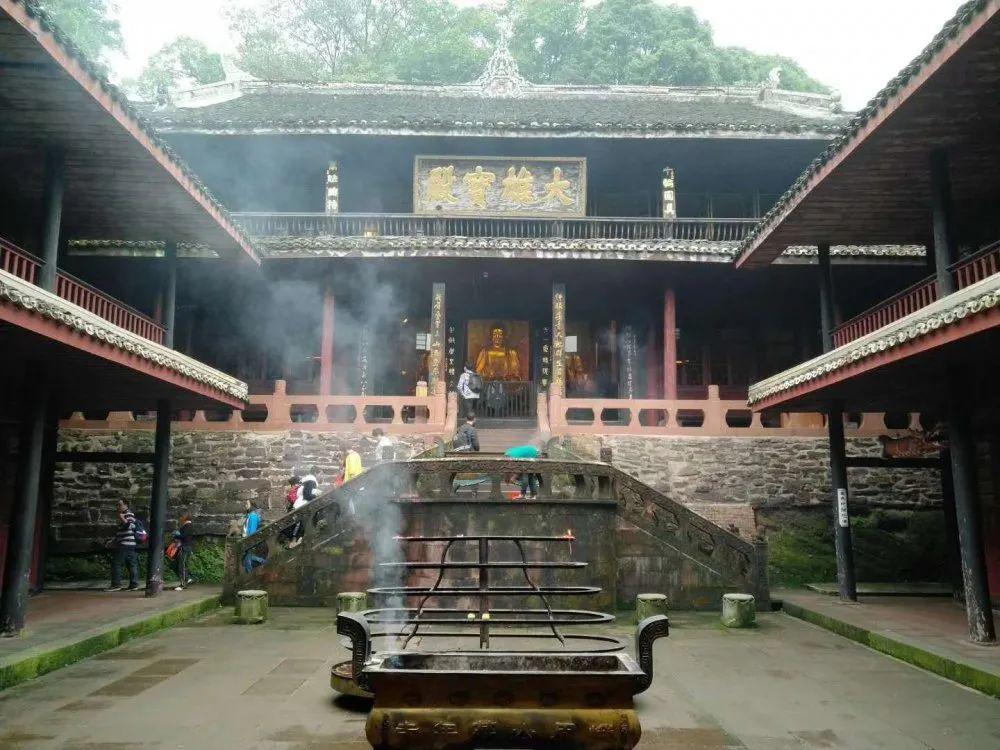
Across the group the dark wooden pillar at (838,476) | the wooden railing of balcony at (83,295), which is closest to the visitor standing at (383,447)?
the wooden railing of balcony at (83,295)

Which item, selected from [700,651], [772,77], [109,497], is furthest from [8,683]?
[772,77]

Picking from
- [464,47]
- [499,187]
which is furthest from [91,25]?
[499,187]

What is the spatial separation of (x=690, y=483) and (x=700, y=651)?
733 centimetres

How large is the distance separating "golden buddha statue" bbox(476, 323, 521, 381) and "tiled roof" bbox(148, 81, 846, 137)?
531cm

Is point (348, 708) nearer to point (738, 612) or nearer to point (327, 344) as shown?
point (738, 612)

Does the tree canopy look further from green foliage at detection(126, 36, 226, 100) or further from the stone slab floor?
the stone slab floor

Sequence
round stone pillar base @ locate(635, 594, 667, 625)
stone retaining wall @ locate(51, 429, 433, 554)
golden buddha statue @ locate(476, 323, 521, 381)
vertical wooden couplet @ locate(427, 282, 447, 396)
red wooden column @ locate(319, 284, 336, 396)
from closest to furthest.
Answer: round stone pillar base @ locate(635, 594, 667, 625) → stone retaining wall @ locate(51, 429, 433, 554) → red wooden column @ locate(319, 284, 336, 396) → vertical wooden couplet @ locate(427, 282, 447, 396) → golden buddha statue @ locate(476, 323, 521, 381)

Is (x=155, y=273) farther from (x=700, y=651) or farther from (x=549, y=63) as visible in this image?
(x=549, y=63)

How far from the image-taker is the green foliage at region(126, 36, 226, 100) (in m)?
40.0

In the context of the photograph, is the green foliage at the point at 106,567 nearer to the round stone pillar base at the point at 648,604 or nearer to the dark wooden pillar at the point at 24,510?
the dark wooden pillar at the point at 24,510

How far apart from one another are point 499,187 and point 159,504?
10.8 m

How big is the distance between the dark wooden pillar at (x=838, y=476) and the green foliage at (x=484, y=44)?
27884 mm

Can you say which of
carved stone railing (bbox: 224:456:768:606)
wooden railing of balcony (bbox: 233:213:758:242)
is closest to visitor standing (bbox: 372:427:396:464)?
carved stone railing (bbox: 224:456:768:606)

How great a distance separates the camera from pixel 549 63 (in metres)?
41.3
